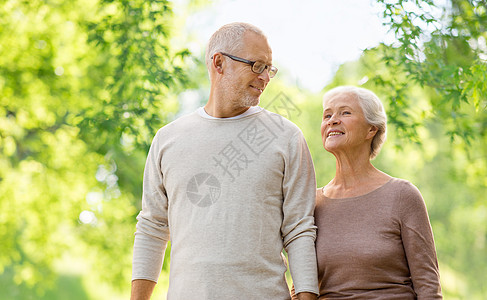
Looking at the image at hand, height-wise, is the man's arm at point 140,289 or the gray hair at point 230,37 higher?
the gray hair at point 230,37

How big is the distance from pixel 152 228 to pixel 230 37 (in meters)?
0.87

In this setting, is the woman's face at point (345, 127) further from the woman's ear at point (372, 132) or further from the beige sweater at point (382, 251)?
the beige sweater at point (382, 251)

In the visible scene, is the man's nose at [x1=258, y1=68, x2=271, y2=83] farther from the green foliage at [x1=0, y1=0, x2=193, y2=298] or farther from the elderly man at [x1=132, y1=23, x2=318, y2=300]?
the green foliage at [x1=0, y1=0, x2=193, y2=298]

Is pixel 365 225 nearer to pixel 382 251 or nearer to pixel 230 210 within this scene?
pixel 382 251

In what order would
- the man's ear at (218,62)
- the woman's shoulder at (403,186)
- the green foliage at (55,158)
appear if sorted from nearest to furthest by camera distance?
the woman's shoulder at (403,186) → the man's ear at (218,62) → the green foliage at (55,158)

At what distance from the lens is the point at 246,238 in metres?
2.12

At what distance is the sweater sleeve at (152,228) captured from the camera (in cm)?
236

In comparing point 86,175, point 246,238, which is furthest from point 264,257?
point 86,175

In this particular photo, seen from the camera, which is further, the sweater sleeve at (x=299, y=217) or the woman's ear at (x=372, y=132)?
the woman's ear at (x=372, y=132)

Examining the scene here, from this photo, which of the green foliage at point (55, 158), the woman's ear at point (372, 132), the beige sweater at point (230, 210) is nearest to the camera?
the beige sweater at point (230, 210)

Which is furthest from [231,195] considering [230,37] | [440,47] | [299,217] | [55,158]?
[55,158]

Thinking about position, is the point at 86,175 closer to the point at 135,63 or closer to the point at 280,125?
the point at 135,63
